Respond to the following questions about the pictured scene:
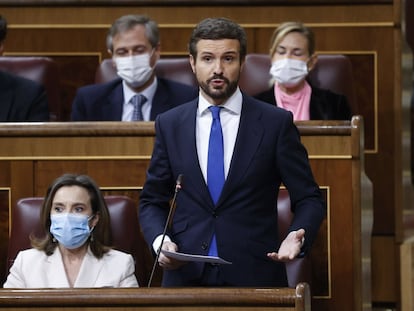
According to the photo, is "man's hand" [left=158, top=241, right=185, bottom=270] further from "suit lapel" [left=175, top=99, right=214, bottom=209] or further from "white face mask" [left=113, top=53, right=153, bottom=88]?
"white face mask" [left=113, top=53, right=153, bottom=88]

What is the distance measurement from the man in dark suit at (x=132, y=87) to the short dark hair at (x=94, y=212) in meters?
0.52

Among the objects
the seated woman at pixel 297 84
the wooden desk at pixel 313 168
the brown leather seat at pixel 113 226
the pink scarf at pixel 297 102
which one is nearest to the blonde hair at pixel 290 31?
the seated woman at pixel 297 84

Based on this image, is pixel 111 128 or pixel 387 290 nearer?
pixel 111 128

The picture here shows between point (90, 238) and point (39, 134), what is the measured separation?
0.28 meters

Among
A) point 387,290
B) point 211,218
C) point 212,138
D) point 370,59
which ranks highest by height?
point 370,59

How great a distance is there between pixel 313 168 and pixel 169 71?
0.68 metres

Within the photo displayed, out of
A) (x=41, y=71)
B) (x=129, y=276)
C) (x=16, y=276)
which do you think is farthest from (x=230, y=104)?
(x=41, y=71)

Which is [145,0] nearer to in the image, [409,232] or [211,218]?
[409,232]

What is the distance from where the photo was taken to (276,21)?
287cm

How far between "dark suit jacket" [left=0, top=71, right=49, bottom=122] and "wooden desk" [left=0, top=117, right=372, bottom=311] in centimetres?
31

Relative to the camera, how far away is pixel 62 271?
1956mm

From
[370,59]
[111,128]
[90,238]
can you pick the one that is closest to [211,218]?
[90,238]

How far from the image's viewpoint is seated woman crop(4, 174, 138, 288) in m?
1.94

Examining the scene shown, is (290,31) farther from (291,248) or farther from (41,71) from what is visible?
(291,248)
